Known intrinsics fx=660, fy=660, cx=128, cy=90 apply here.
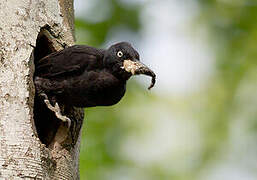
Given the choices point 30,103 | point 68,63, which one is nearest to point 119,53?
point 68,63

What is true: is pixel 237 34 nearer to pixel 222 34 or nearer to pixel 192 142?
pixel 222 34

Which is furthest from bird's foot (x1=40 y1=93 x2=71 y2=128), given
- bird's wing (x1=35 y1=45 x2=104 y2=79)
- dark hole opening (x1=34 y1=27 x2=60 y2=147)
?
bird's wing (x1=35 y1=45 x2=104 y2=79)

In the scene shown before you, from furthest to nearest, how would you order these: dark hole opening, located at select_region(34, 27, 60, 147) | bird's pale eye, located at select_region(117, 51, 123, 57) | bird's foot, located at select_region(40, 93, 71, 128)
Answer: bird's pale eye, located at select_region(117, 51, 123, 57) → dark hole opening, located at select_region(34, 27, 60, 147) → bird's foot, located at select_region(40, 93, 71, 128)

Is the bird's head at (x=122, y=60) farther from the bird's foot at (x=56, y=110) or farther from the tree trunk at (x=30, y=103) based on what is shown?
the bird's foot at (x=56, y=110)

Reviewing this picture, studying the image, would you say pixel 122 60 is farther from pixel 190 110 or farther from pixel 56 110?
pixel 190 110

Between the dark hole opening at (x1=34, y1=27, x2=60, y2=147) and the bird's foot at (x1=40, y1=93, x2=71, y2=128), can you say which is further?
the dark hole opening at (x1=34, y1=27, x2=60, y2=147)

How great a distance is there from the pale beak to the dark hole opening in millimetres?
595

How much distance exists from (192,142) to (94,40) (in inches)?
96.5

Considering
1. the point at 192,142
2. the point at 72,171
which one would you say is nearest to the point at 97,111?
the point at 192,142

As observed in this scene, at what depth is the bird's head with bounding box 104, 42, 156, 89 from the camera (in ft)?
16.2

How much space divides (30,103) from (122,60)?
0.95m

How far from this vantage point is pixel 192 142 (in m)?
10.1

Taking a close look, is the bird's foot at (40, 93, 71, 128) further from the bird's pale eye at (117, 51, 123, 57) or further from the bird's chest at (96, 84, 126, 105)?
the bird's pale eye at (117, 51, 123, 57)

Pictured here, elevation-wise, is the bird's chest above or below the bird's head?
below
